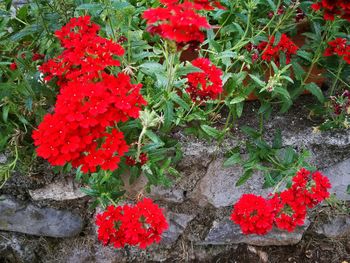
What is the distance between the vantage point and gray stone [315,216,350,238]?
251cm

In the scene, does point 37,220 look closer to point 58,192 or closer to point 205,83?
point 58,192

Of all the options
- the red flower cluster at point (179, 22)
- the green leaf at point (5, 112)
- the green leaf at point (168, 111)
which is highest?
the red flower cluster at point (179, 22)

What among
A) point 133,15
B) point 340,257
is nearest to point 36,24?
point 133,15

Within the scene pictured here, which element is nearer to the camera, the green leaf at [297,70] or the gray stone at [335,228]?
the green leaf at [297,70]

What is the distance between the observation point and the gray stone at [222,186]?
234 centimetres

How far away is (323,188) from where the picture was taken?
190cm

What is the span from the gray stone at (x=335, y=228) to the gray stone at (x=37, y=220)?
1220mm

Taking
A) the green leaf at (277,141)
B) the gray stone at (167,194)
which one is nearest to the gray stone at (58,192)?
the gray stone at (167,194)

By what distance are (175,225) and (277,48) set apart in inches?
39.8

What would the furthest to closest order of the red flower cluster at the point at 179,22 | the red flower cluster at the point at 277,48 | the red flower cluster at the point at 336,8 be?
the red flower cluster at the point at 277,48
the red flower cluster at the point at 336,8
the red flower cluster at the point at 179,22

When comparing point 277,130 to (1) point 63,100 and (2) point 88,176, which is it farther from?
(1) point 63,100

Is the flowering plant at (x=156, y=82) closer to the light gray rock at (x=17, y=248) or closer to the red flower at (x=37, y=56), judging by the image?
the red flower at (x=37, y=56)

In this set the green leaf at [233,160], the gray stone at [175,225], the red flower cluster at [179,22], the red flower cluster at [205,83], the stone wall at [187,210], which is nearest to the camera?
the red flower cluster at [179,22]

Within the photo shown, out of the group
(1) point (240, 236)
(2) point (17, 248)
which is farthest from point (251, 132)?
(2) point (17, 248)
